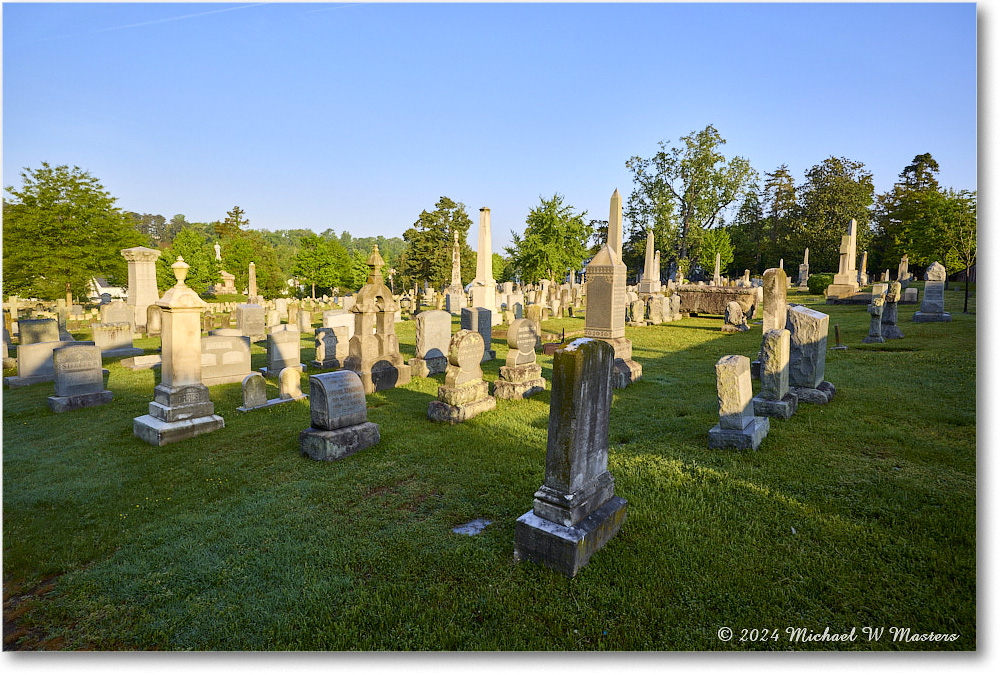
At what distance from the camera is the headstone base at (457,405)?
7340 millimetres

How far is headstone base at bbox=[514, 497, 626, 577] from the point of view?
131 inches

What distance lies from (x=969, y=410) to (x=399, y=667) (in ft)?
26.7

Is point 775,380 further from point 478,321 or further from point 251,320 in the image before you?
point 251,320

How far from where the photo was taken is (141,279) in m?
18.0

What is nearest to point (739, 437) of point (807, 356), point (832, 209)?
point (807, 356)

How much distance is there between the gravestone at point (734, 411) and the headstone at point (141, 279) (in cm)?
1969

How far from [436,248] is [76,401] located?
4555cm

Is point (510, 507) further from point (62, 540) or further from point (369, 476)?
point (62, 540)

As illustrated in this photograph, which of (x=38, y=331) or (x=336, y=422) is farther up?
(x=38, y=331)

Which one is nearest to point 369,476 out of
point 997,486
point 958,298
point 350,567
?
point 350,567

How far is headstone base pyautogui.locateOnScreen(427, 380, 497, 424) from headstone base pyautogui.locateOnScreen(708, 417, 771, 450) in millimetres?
3498

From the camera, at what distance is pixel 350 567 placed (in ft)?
11.7

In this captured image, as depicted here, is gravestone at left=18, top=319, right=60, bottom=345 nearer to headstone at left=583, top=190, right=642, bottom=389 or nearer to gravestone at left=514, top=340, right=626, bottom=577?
headstone at left=583, top=190, right=642, bottom=389

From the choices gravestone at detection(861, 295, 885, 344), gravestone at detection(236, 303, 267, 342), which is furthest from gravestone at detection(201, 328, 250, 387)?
gravestone at detection(861, 295, 885, 344)
